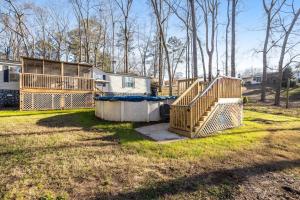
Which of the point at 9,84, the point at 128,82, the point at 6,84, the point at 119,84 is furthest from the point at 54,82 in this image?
the point at 128,82

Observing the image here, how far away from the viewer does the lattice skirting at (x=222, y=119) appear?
8.20 meters

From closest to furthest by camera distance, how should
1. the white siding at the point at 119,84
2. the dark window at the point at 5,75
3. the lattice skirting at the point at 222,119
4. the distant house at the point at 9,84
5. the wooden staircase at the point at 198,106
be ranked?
the wooden staircase at the point at 198,106 < the lattice skirting at the point at 222,119 < the distant house at the point at 9,84 < the dark window at the point at 5,75 < the white siding at the point at 119,84

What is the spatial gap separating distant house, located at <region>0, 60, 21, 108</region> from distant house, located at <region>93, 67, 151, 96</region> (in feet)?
22.7

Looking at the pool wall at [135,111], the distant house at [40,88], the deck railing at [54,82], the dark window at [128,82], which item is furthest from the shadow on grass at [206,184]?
the dark window at [128,82]

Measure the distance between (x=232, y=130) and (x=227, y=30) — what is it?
1986cm

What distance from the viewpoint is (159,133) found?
823cm

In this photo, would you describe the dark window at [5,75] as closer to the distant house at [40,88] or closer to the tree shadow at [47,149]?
the distant house at [40,88]

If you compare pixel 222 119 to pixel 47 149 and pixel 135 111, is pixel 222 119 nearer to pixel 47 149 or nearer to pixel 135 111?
pixel 135 111

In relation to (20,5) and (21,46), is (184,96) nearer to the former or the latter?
(20,5)

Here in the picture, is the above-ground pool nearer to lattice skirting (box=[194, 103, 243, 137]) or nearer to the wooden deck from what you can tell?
lattice skirting (box=[194, 103, 243, 137])

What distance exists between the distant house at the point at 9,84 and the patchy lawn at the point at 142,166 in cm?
987

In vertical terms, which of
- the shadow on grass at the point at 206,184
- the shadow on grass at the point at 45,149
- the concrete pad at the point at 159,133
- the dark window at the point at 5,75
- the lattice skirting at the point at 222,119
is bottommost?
the shadow on grass at the point at 206,184

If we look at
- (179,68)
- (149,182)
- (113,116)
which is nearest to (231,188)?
(149,182)

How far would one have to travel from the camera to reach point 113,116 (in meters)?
10.6
